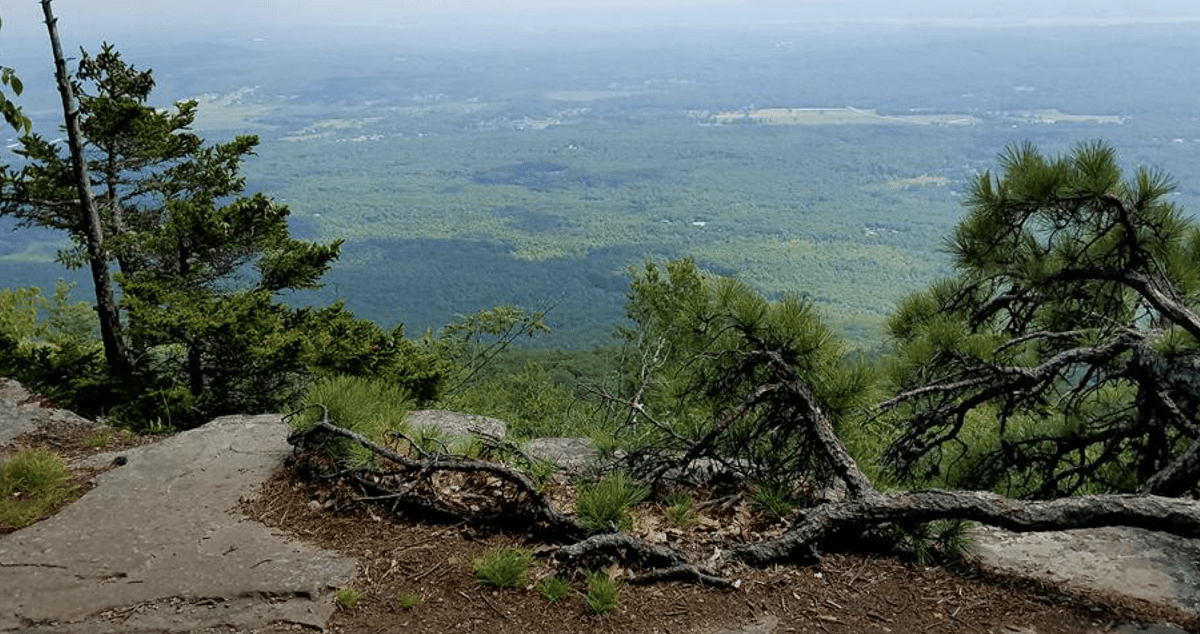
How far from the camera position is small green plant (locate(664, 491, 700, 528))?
4.42 m

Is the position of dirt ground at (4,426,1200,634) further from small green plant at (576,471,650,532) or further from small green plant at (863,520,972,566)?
small green plant at (576,471,650,532)

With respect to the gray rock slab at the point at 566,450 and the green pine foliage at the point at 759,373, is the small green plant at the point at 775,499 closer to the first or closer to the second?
the green pine foliage at the point at 759,373

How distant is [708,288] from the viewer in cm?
475

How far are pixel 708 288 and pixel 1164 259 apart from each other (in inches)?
118

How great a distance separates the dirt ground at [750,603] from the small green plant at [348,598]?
2cm

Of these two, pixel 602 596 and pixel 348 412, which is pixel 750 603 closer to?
pixel 602 596

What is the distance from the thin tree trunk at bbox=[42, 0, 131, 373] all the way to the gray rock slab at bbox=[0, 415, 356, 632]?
7587mm

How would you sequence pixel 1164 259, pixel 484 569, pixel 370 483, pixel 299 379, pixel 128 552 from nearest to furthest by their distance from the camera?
pixel 484 569, pixel 128 552, pixel 370 483, pixel 1164 259, pixel 299 379

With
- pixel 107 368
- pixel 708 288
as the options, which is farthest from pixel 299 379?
pixel 708 288

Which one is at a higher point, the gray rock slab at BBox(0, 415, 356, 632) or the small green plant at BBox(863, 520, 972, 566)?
the small green plant at BBox(863, 520, 972, 566)

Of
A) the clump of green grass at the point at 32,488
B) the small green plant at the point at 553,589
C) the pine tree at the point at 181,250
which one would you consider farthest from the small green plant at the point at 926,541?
Answer: the pine tree at the point at 181,250

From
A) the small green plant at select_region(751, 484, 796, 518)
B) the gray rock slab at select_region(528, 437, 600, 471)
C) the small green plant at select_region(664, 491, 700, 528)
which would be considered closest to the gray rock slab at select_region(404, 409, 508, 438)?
the gray rock slab at select_region(528, 437, 600, 471)

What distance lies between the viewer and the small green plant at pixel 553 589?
3.74m

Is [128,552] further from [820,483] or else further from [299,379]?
[299,379]
